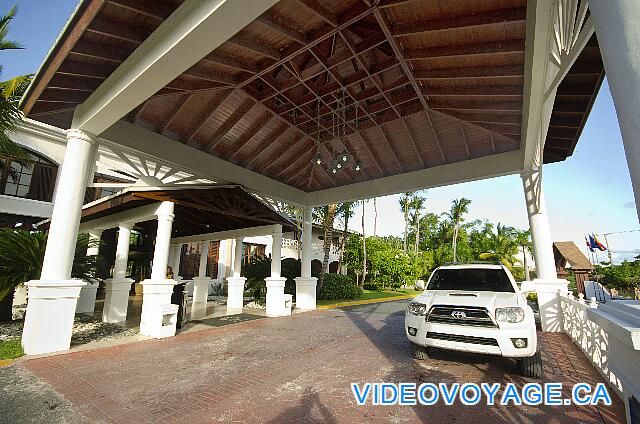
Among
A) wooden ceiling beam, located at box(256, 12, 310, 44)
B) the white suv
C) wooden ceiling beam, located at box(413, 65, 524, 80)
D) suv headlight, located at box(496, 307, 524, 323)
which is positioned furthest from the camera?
wooden ceiling beam, located at box(413, 65, 524, 80)

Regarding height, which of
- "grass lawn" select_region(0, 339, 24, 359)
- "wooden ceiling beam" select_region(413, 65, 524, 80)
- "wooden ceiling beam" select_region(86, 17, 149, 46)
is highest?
"wooden ceiling beam" select_region(413, 65, 524, 80)

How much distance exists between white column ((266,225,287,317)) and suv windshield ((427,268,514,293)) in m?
6.63

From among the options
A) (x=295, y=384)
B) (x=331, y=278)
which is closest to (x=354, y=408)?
(x=295, y=384)

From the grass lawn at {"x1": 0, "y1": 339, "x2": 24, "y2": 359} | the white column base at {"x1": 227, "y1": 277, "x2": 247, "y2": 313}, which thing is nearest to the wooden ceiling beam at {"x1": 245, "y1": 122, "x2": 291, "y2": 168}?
the white column base at {"x1": 227, "y1": 277, "x2": 247, "y2": 313}

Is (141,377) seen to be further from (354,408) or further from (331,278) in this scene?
(331,278)

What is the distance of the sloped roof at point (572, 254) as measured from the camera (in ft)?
102

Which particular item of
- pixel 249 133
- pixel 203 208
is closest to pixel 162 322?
pixel 203 208

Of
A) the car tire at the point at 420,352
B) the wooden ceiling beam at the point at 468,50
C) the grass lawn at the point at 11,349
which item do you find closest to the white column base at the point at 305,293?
the car tire at the point at 420,352

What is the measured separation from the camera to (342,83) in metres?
7.36

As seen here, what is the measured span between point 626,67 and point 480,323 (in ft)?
14.1

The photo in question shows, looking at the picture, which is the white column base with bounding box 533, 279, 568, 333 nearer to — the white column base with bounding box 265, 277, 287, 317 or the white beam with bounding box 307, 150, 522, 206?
the white beam with bounding box 307, 150, 522, 206

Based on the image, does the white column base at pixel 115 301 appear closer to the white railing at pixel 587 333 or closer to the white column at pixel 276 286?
the white column at pixel 276 286

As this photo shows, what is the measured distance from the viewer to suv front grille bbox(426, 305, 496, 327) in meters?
4.91

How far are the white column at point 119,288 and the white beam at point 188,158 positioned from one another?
9.76 ft
